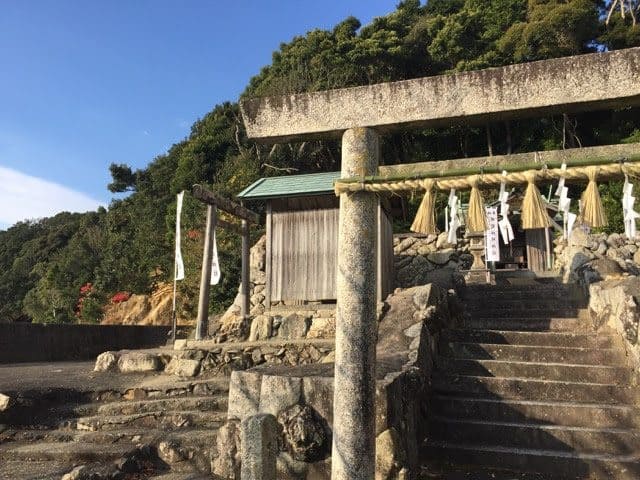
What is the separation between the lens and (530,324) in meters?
8.26

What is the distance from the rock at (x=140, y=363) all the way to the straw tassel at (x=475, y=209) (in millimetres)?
7520

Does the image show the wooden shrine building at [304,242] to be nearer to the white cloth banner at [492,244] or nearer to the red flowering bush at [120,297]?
the white cloth banner at [492,244]

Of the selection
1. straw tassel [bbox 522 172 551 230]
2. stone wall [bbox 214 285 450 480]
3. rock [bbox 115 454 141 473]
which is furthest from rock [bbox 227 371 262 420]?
straw tassel [bbox 522 172 551 230]

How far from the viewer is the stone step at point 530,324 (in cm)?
786

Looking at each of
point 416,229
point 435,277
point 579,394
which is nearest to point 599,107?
point 416,229

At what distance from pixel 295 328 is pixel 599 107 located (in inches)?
325

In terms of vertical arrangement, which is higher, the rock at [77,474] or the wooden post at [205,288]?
the wooden post at [205,288]

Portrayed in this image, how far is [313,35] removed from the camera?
96.7 ft

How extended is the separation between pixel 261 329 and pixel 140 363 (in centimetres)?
265

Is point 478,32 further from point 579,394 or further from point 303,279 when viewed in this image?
point 579,394

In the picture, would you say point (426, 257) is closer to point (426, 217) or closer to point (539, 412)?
point (539, 412)

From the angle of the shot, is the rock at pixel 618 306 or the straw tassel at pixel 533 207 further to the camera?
the rock at pixel 618 306

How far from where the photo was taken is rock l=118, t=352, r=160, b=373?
900 cm

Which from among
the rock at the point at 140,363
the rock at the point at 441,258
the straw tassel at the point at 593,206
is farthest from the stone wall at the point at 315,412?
the rock at the point at 441,258
